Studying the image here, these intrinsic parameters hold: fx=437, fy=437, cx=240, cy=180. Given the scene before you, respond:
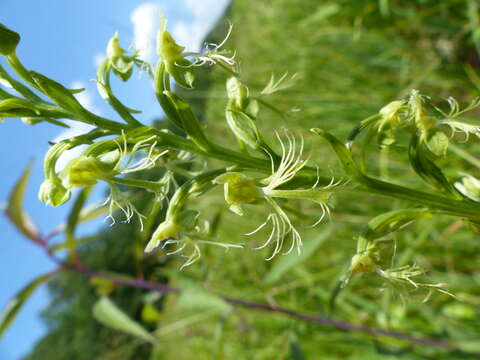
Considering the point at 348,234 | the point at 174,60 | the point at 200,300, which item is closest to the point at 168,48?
the point at 174,60

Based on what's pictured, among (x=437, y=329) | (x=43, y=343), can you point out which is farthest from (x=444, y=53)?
(x=43, y=343)

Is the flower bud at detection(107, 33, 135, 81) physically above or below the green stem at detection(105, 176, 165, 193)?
above

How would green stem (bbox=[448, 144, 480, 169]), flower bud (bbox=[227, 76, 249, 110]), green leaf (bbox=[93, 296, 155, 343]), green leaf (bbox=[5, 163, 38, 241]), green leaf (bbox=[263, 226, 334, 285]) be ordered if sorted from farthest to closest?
green leaf (bbox=[5, 163, 38, 241]) → green leaf (bbox=[93, 296, 155, 343]) → green leaf (bbox=[263, 226, 334, 285]) → green stem (bbox=[448, 144, 480, 169]) → flower bud (bbox=[227, 76, 249, 110])

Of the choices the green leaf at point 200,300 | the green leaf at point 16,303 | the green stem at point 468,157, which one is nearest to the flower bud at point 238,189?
the green stem at point 468,157

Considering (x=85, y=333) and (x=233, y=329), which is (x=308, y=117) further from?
(x=85, y=333)

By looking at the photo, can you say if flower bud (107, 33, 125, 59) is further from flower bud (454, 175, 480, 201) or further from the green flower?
flower bud (454, 175, 480, 201)

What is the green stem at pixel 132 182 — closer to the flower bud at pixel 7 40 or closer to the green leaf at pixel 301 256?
the flower bud at pixel 7 40

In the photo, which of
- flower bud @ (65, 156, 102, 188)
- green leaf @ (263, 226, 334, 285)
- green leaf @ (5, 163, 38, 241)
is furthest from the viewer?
green leaf @ (5, 163, 38, 241)

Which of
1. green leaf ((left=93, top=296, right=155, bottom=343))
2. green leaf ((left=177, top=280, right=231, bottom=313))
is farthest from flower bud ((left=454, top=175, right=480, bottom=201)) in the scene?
green leaf ((left=93, top=296, right=155, bottom=343))
